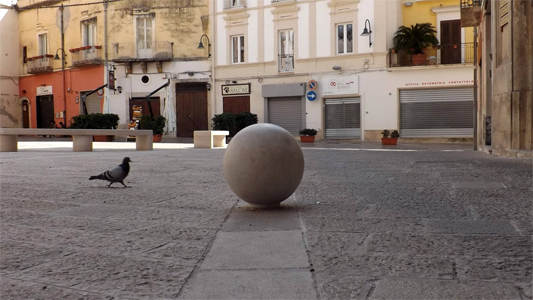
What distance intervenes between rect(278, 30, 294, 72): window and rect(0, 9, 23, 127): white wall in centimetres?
1936

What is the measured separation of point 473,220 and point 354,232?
1.13 m

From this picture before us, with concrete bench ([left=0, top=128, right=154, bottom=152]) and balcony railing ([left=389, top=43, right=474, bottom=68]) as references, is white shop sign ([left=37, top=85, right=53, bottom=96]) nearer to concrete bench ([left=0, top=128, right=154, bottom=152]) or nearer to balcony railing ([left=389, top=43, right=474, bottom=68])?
concrete bench ([left=0, top=128, right=154, bottom=152])

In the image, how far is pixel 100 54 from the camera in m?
31.6

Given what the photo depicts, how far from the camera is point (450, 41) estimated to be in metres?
25.4

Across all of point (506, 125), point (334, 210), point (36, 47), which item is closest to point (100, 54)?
point (36, 47)

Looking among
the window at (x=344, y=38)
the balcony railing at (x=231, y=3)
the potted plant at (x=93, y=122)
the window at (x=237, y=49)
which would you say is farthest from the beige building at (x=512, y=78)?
the potted plant at (x=93, y=122)

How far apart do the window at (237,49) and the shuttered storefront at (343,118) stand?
5663 millimetres

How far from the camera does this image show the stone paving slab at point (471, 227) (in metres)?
3.96

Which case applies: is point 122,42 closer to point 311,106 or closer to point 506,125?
point 311,106

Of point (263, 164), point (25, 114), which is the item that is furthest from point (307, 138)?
point (25, 114)

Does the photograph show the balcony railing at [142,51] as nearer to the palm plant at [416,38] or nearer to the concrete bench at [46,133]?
the palm plant at [416,38]

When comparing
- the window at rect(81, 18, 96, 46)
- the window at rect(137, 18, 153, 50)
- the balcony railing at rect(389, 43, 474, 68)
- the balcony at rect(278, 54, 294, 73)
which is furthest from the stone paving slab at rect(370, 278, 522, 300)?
the window at rect(81, 18, 96, 46)

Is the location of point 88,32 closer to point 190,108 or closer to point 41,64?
point 41,64

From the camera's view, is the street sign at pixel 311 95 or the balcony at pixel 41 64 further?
the balcony at pixel 41 64
